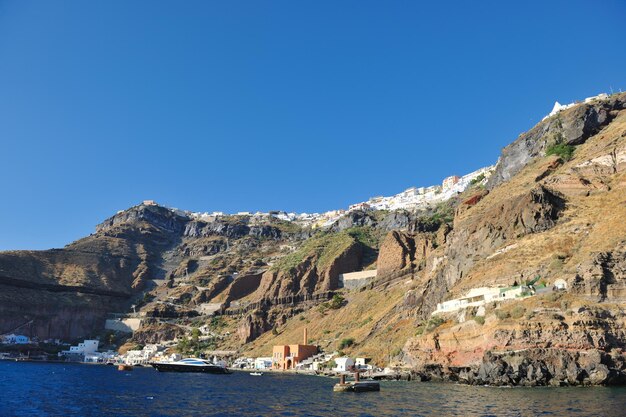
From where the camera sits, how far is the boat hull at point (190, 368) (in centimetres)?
A: 9671

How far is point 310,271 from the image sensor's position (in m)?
142

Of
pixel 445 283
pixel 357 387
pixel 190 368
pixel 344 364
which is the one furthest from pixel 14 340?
pixel 357 387

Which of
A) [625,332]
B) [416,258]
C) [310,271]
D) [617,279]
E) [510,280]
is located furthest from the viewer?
[310,271]

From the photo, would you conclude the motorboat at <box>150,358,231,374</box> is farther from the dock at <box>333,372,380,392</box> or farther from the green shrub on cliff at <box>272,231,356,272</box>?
the green shrub on cliff at <box>272,231,356,272</box>

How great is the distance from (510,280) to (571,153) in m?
45.8

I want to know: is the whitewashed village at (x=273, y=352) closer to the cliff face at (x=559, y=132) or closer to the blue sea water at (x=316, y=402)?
the blue sea water at (x=316, y=402)

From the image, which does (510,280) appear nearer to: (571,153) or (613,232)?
(613,232)

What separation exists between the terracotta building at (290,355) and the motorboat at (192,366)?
12172 mm

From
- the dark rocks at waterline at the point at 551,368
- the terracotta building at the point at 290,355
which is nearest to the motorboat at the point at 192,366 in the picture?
the terracotta building at the point at 290,355

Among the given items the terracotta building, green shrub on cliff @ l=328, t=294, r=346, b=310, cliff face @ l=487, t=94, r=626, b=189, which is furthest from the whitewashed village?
cliff face @ l=487, t=94, r=626, b=189

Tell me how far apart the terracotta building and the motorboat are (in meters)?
12.2

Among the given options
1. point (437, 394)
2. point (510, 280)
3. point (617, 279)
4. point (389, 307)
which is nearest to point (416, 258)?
point (389, 307)

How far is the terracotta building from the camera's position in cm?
10462

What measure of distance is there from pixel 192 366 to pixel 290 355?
1955cm
